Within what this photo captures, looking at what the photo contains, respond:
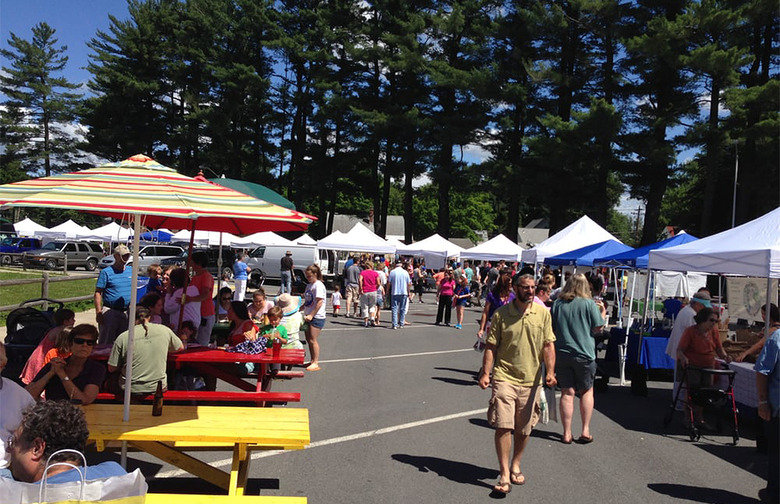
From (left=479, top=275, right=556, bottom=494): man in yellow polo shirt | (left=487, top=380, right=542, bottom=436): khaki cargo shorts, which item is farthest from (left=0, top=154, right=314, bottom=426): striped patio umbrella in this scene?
(left=487, top=380, right=542, bottom=436): khaki cargo shorts

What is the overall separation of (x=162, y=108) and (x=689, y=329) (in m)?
51.2

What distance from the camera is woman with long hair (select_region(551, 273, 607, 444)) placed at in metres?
6.82

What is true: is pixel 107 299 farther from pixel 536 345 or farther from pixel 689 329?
pixel 689 329

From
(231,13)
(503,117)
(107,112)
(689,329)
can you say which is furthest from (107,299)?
(107,112)

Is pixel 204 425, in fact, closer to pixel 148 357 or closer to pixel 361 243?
pixel 148 357

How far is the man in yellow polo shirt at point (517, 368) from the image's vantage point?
5453 mm

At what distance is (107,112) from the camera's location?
51.4 m

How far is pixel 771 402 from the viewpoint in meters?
5.21

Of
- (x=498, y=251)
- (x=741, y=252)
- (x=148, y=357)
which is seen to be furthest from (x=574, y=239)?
(x=148, y=357)

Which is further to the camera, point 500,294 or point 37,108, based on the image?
point 37,108

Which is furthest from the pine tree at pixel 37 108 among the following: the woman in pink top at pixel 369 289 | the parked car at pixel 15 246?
the woman in pink top at pixel 369 289

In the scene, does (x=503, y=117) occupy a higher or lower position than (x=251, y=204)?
higher

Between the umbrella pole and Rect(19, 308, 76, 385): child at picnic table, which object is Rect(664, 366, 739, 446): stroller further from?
Rect(19, 308, 76, 385): child at picnic table

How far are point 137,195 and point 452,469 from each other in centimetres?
363
